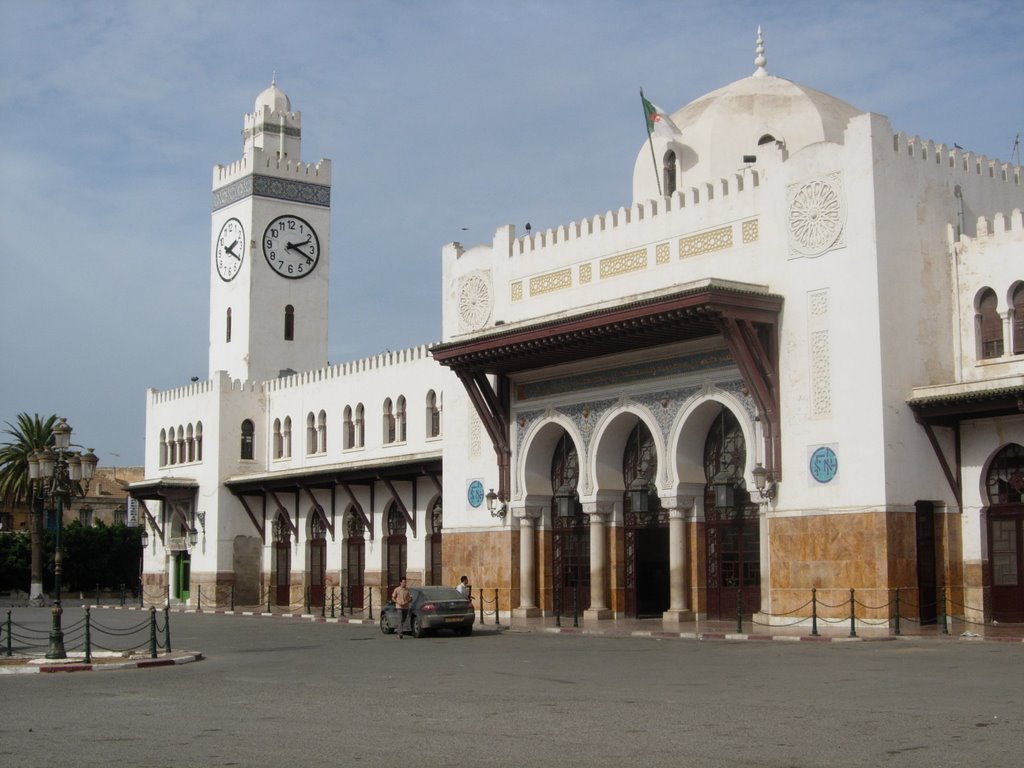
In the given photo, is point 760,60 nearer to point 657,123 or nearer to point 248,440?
point 657,123

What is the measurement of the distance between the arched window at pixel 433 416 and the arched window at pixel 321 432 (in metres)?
5.67

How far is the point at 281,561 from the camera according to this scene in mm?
42375

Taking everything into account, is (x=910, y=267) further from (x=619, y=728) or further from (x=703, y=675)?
(x=619, y=728)

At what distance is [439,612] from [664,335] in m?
6.76

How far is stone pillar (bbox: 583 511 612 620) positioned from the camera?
92.4 ft

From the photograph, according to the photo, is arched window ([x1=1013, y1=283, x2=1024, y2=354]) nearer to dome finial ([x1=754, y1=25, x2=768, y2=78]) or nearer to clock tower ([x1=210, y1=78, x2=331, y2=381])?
dome finial ([x1=754, y1=25, x2=768, y2=78])

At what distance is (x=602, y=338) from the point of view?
85.9 feet

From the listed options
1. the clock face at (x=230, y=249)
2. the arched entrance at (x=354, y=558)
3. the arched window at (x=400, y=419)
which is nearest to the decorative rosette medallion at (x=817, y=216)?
the arched window at (x=400, y=419)

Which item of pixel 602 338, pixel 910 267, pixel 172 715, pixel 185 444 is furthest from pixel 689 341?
pixel 185 444

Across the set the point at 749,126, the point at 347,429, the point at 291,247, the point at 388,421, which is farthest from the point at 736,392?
the point at 291,247

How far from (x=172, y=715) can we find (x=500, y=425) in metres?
18.1

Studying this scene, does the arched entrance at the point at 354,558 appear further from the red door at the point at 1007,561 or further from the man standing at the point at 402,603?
the red door at the point at 1007,561

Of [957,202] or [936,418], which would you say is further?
[957,202]

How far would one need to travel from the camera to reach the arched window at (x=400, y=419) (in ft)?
123
